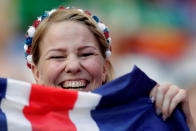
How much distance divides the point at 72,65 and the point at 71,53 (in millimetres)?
77

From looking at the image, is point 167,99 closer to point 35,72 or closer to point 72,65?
point 72,65

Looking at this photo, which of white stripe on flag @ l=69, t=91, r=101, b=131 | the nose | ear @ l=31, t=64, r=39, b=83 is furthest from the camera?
ear @ l=31, t=64, r=39, b=83

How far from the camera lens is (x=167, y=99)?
77.2 inches

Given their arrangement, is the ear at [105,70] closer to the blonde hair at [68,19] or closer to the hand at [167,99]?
the blonde hair at [68,19]

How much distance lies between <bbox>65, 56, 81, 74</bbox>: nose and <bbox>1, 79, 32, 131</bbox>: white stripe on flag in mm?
392

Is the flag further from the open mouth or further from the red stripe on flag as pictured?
the open mouth

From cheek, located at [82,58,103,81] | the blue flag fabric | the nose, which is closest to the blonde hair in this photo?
cheek, located at [82,58,103,81]

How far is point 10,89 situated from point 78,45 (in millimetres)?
564

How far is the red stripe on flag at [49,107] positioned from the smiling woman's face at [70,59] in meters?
0.34

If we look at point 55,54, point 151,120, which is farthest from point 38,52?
point 151,120

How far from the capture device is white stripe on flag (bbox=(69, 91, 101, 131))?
1.92m

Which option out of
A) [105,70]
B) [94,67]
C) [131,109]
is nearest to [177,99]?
[131,109]

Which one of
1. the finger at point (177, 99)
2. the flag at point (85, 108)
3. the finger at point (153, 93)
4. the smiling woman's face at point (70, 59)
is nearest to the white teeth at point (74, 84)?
the smiling woman's face at point (70, 59)

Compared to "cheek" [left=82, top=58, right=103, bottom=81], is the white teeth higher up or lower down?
lower down
